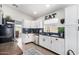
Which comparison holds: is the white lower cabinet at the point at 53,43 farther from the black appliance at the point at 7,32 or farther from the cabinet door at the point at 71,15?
the black appliance at the point at 7,32

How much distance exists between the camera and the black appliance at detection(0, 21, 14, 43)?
4.40ft

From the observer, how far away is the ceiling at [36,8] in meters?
1.37

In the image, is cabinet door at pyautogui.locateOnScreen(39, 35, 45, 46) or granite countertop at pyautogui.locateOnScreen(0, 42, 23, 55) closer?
granite countertop at pyautogui.locateOnScreen(0, 42, 23, 55)

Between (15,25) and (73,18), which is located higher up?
(73,18)

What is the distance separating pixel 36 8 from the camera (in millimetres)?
1414

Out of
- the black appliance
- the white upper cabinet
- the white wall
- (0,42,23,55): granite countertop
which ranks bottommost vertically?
(0,42,23,55): granite countertop

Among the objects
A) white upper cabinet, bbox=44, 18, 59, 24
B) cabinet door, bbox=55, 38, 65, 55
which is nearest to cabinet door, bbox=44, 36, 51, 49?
cabinet door, bbox=55, 38, 65, 55

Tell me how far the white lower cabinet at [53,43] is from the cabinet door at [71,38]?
95mm

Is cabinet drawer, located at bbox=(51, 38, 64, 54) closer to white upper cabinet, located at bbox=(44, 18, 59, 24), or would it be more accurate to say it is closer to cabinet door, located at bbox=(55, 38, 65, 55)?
cabinet door, located at bbox=(55, 38, 65, 55)
